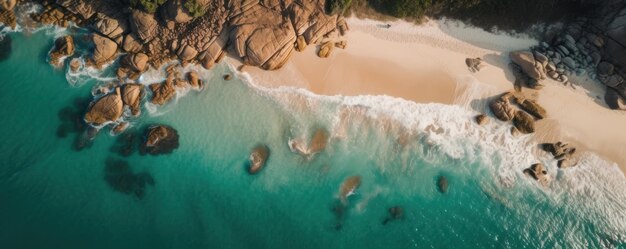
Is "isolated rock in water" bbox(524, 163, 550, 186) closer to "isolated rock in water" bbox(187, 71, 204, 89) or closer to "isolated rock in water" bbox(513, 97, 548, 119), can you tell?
"isolated rock in water" bbox(513, 97, 548, 119)

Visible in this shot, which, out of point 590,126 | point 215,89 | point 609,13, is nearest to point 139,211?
point 215,89

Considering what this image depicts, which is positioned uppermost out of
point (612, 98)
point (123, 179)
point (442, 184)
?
point (612, 98)

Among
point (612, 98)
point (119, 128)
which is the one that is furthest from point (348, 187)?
point (612, 98)

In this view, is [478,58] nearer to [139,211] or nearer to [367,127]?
[367,127]

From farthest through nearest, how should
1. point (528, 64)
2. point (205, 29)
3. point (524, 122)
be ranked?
1. point (524, 122)
2. point (528, 64)
3. point (205, 29)

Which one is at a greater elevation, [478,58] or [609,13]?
[609,13]

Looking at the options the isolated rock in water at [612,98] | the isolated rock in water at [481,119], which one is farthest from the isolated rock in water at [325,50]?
the isolated rock in water at [612,98]

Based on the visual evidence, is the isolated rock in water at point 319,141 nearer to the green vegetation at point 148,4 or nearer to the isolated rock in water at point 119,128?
the isolated rock in water at point 119,128

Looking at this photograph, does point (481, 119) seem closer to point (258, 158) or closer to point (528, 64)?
point (528, 64)
